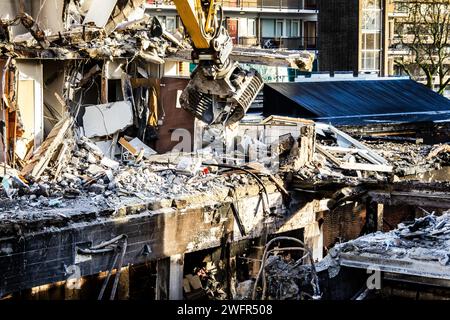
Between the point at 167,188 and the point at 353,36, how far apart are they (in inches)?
1067

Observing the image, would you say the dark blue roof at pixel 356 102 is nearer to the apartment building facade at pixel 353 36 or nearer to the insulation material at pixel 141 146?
the apartment building facade at pixel 353 36

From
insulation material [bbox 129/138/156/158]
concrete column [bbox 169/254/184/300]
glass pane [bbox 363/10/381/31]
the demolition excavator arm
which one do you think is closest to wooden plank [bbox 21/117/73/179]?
insulation material [bbox 129/138/156/158]

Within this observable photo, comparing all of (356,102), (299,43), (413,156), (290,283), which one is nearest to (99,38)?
(413,156)

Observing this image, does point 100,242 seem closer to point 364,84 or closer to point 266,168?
point 266,168

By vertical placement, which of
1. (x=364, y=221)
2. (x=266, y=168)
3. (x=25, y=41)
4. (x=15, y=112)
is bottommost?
(x=364, y=221)

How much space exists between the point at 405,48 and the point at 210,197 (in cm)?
3456

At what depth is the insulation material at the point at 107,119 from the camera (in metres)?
20.5

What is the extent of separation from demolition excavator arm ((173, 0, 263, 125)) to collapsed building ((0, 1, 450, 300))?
0.47 m

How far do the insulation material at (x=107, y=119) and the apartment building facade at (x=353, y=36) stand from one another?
2223cm

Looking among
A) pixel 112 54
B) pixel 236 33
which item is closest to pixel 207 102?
pixel 112 54

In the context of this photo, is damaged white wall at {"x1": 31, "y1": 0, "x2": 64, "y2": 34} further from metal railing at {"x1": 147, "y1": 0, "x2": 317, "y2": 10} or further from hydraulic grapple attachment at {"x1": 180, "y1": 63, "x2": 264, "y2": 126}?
metal railing at {"x1": 147, "y1": 0, "x2": 317, "y2": 10}

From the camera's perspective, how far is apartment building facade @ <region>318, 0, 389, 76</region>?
4220cm

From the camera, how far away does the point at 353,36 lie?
42.4m

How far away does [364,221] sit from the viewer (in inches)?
838
